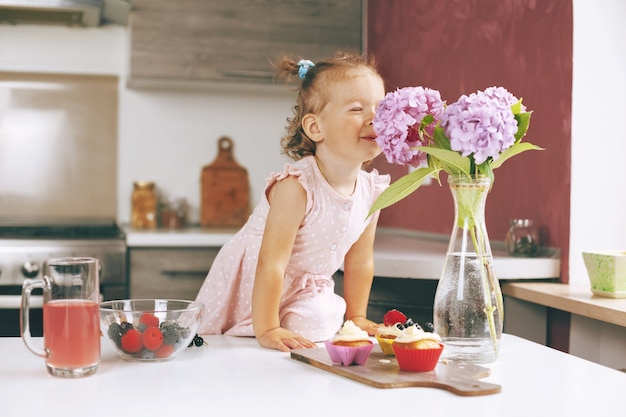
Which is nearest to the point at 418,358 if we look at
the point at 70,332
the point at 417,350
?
the point at 417,350

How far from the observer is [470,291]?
118 centimetres

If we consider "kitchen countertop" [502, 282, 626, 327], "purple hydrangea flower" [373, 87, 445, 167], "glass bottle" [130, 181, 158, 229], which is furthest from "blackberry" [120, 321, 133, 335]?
"glass bottle" [130, 181, 158, 229]

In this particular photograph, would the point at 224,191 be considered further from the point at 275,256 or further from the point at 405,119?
the point at 405,119

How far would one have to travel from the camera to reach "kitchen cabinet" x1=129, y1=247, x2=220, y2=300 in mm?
2762

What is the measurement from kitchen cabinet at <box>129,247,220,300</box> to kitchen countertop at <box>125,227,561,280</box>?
0.03 m

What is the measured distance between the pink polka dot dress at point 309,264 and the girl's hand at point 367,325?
4 cm

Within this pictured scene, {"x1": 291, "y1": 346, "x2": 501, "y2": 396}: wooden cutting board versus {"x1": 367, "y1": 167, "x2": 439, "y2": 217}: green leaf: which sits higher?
{"x1": 367, "y1": 167, "x2": 439, "y2": 217}: green leaf

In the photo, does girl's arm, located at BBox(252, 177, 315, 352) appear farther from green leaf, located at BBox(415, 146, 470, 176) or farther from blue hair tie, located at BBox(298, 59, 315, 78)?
green leaf, located at BBox(415, 146, 470, 176)

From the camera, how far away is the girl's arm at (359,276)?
61.4 inches

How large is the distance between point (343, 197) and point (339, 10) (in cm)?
191

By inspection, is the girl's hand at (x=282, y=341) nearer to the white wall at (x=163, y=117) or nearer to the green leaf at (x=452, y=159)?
the green leaf at (x=452, y=159)

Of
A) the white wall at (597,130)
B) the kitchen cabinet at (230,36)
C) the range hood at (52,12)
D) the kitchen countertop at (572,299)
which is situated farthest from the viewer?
the kitchen cabinet at (230,36)

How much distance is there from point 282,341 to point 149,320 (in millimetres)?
244

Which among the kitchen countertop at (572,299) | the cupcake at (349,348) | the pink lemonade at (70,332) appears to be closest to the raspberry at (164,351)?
the pink lemonade at (70,332)
